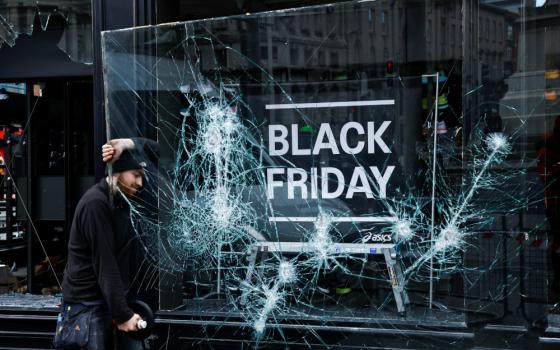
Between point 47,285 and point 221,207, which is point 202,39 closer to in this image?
point 221,207

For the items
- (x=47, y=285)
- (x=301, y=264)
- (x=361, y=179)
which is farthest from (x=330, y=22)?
(x=47, y=285)

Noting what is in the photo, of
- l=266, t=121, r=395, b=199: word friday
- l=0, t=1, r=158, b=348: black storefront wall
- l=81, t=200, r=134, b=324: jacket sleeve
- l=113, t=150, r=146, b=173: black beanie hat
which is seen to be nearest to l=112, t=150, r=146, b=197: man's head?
l=113, t=150, r=146, b=173: black beanie hat

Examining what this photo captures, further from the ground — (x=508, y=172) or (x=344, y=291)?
(x=508, y=172)

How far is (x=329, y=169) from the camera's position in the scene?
4.18m

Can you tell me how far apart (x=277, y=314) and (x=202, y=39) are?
1.80 metres

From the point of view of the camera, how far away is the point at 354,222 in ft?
13.7

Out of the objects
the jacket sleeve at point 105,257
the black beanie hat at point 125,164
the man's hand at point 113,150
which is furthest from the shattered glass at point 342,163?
the jacket sleeve at point 105,257

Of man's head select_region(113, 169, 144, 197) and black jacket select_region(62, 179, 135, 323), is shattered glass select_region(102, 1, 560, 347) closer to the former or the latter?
man's head select_region(113, 169, 144, 197)

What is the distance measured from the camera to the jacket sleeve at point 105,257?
334cm

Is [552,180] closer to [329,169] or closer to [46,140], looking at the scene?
[329,169]

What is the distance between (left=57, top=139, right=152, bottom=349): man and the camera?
335cm

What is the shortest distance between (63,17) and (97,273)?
2.52 meters

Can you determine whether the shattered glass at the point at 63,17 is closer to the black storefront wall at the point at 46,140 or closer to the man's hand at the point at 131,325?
the black storefront wall at the point at 46,140

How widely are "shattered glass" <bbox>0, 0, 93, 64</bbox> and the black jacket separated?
72.3 inches
